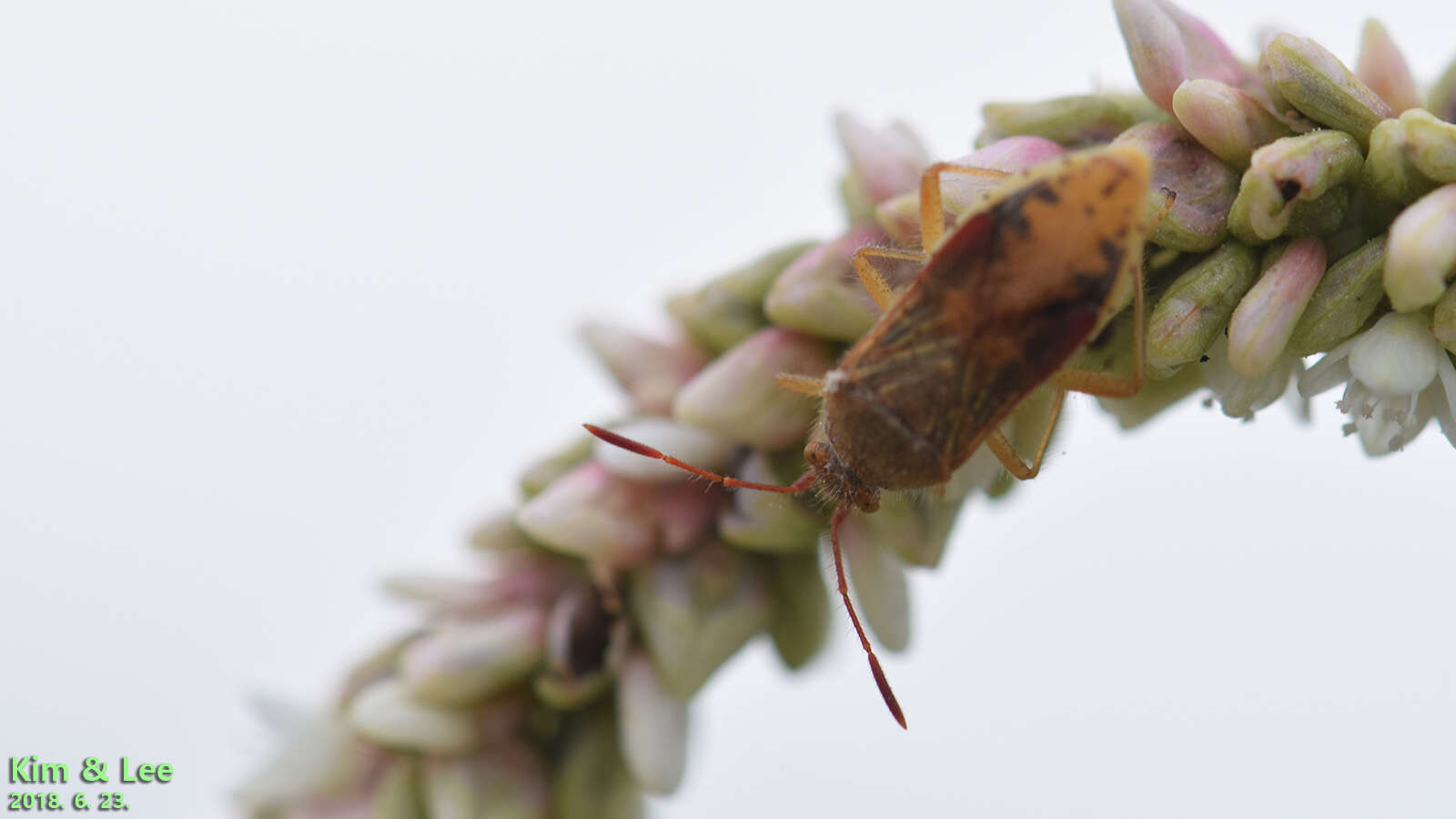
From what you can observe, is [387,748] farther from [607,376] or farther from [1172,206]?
[1172,206]

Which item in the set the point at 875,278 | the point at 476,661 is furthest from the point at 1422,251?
the point at 476,661

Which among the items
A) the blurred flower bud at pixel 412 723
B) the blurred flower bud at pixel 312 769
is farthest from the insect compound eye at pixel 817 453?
the blurred flower bud at pixel 312 769

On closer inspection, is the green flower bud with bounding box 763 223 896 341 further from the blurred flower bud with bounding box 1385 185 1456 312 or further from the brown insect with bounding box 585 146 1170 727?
the blurred flower bud with bounding box 1385 185 1456 312

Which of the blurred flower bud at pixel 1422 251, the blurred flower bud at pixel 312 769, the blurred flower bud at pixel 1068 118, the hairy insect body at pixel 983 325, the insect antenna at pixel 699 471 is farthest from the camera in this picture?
the blurred flower bud at pixel 312 769

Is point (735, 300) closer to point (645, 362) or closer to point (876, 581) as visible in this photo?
point (645, 362)

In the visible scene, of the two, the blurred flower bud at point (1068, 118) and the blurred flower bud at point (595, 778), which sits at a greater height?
the blurred flower bud at point (1068, 118)

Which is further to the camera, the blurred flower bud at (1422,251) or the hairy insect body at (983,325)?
the hairy insect body at (983,325)

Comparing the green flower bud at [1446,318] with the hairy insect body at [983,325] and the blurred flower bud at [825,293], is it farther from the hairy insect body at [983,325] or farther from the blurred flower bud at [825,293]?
the blurred flower bud at [825,293]
